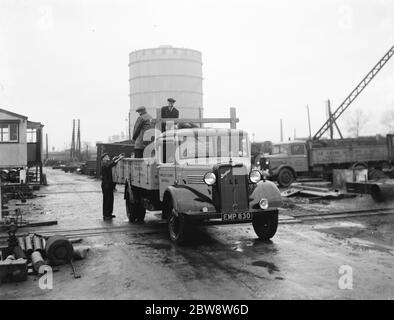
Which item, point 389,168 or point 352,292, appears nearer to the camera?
point 352,292

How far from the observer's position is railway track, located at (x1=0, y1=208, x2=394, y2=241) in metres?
8.81

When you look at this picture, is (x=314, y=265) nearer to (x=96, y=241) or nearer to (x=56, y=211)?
(x=96, y=241)

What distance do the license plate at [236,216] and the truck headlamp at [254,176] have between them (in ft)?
2.30

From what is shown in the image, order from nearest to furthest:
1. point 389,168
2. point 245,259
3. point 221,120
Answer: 1. point 245,259
2. point 221,120
3. point 389,168

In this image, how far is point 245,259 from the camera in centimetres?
632

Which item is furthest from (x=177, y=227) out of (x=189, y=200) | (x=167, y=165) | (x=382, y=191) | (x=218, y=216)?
(x=382, y=191)

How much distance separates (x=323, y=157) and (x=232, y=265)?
1767cm

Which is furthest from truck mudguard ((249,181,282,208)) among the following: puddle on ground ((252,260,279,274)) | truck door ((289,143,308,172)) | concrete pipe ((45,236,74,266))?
truck door ((289,143,308,172))

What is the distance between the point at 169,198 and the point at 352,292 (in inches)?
153

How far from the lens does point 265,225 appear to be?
7.88m

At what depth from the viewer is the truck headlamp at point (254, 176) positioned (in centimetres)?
761
